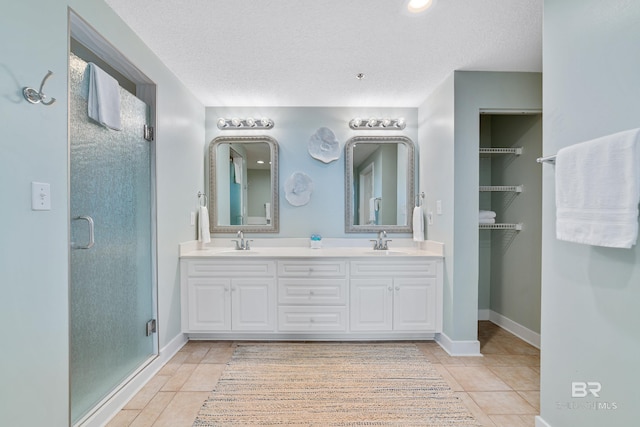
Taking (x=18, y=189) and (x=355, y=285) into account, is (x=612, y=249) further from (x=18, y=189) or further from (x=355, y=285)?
(x=18, y=189)

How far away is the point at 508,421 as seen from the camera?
1577 mm

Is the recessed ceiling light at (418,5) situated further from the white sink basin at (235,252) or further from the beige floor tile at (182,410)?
the beige floor tile at (182,410)

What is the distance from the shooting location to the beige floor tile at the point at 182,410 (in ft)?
5.11

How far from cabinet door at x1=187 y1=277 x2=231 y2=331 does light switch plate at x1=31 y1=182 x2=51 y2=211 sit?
1456 mm

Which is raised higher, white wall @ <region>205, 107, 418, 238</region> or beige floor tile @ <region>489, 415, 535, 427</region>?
white wall @ <region>205, 107, 418, 238</region>

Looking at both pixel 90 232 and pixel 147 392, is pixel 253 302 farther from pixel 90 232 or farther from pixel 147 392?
pixel 90 232

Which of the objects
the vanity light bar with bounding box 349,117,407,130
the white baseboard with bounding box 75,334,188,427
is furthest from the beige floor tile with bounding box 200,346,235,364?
the vanity light bar with bounding box 349,117,407,130

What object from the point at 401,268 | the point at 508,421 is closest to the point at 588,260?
the point at 508,421

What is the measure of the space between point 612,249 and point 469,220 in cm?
127

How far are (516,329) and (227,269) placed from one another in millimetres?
2793

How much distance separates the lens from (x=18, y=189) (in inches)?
42.3

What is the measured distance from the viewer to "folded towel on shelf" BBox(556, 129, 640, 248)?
943 millimetres

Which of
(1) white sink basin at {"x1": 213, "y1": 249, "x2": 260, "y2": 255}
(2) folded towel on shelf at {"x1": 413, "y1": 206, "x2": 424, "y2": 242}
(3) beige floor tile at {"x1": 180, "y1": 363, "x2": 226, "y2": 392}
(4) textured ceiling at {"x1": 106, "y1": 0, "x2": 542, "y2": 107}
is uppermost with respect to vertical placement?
(4) textured ceiling at {"x1": 106, "y1": 0, "x2": 542, "y2": 107}

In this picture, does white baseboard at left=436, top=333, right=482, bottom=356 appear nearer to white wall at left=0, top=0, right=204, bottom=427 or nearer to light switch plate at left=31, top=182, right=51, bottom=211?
white wall at left=0, top=0, right=204, bottom=427
